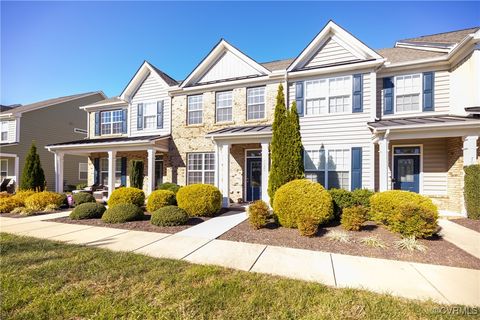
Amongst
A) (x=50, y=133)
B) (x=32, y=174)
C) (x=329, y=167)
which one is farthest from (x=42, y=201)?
(x=50, y=133)

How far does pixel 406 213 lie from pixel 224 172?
7045 mm

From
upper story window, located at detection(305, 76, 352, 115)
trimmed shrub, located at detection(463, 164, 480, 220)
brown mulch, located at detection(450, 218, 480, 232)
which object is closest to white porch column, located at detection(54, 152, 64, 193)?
upper story window, located at detection(305, 76, 352, 115)

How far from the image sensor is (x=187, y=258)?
4.67 meters

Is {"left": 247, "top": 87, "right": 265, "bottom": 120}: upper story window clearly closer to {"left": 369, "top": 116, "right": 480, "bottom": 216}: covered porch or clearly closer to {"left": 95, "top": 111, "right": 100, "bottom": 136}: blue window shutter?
{"left": 369, "top": 116, "right": 480, "bottom": 216}: covered porch

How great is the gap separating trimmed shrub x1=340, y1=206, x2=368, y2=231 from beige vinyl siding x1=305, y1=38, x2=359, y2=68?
734 cm

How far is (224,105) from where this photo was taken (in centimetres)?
1267

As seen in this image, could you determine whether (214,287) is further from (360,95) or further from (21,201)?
(21,201)

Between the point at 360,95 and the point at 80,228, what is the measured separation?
11962 millimetres

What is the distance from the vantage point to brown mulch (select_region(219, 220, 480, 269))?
467cm

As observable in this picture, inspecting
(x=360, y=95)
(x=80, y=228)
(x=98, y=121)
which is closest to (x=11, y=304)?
(x=80, y=228)

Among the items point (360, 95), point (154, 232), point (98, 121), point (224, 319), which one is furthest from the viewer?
point (98, 121)

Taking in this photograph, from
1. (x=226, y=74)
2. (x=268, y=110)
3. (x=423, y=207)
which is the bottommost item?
(x=423, y=207)

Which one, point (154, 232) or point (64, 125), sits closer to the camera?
point (154, 232)

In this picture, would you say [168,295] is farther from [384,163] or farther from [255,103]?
[255,103]
